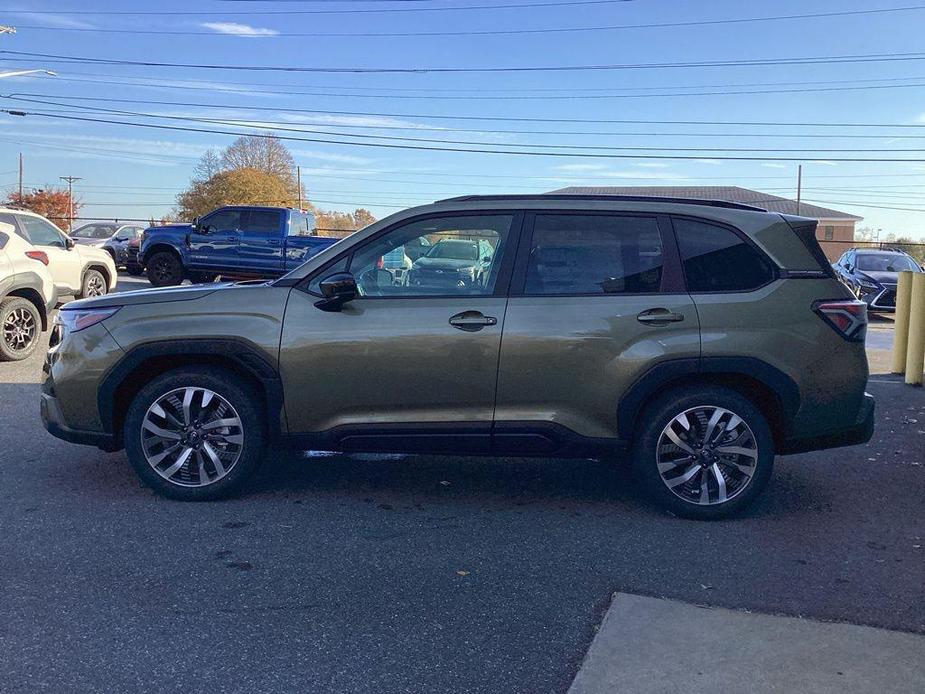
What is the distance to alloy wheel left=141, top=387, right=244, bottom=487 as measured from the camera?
16.8 feet

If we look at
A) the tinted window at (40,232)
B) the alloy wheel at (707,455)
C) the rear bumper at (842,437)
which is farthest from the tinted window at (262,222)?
the rear bumper at (842,437)

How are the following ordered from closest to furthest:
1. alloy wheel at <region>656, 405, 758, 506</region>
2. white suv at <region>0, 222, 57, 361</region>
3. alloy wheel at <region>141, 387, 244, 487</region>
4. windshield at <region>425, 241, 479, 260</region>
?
alloy wheel at <region>656, 405, 758, 506</region>, alloy wheel at <region>141, 387, 244, 487</region>, windshield at <region>425, 241, 479, 260</region>, white suv at <region>0, 222, 57, 361</region>

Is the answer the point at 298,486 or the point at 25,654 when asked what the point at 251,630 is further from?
the point at 298,486

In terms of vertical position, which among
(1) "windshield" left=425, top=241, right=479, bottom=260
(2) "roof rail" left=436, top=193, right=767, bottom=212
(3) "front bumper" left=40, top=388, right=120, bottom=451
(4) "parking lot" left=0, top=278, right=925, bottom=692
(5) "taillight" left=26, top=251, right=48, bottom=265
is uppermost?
(2) "roof rail" left=436, top=193, right=767, bottom=212

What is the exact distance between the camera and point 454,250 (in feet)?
17.5

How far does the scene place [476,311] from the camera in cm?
498

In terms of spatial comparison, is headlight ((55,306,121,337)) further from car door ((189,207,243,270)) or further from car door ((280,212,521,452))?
car door ((189,207,243,270))

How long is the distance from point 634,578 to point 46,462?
416 centimetres

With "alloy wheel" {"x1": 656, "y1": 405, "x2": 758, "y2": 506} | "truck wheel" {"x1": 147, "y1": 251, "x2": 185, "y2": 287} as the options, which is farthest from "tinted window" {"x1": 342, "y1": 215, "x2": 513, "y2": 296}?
"truck wheel" {"x1": 147, "y1": 251, "x2": 185, "y2": 287}

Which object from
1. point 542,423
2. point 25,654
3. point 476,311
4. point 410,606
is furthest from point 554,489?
point 25,654

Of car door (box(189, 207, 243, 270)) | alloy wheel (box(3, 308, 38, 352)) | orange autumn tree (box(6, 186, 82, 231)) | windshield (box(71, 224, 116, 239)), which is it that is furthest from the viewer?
orange autumn tree (box(6, 186, 82, 231))

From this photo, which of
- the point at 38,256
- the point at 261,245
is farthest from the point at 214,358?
the point at 261,245

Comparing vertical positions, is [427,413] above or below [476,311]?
below

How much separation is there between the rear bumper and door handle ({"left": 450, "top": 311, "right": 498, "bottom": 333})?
1.88 m
